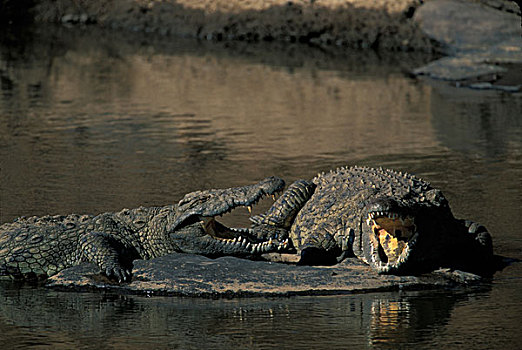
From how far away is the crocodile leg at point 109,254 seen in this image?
670 cm

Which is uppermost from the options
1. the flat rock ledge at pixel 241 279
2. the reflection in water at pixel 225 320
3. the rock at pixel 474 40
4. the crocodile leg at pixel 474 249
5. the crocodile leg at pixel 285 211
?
the rock at pixel 474 40

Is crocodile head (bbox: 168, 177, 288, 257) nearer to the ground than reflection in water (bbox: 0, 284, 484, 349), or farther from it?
farther from it

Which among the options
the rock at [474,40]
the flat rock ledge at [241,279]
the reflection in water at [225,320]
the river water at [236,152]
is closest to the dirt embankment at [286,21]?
the rock at [474,40]

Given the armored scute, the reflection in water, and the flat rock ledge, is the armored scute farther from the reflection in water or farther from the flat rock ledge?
the reflection in water

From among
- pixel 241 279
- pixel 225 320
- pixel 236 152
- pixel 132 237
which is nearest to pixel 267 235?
pixel 241 279

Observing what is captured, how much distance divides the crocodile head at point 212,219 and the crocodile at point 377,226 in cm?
39

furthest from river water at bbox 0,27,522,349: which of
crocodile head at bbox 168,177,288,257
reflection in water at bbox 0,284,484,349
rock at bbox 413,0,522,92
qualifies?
rock at bbox 413,0,522,92

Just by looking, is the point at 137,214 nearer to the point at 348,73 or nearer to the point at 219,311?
the point at 219,311

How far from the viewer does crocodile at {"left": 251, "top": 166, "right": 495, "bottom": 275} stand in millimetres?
6570

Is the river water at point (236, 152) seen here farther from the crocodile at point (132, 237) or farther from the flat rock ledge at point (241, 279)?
the crocodile at point (132, 237)

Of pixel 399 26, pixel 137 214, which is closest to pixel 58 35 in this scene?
pixel 399 26

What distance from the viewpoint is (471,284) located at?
21.9 feet

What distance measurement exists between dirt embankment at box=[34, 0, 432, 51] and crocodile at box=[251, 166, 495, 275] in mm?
15653

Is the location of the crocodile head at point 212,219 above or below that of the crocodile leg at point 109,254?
above
